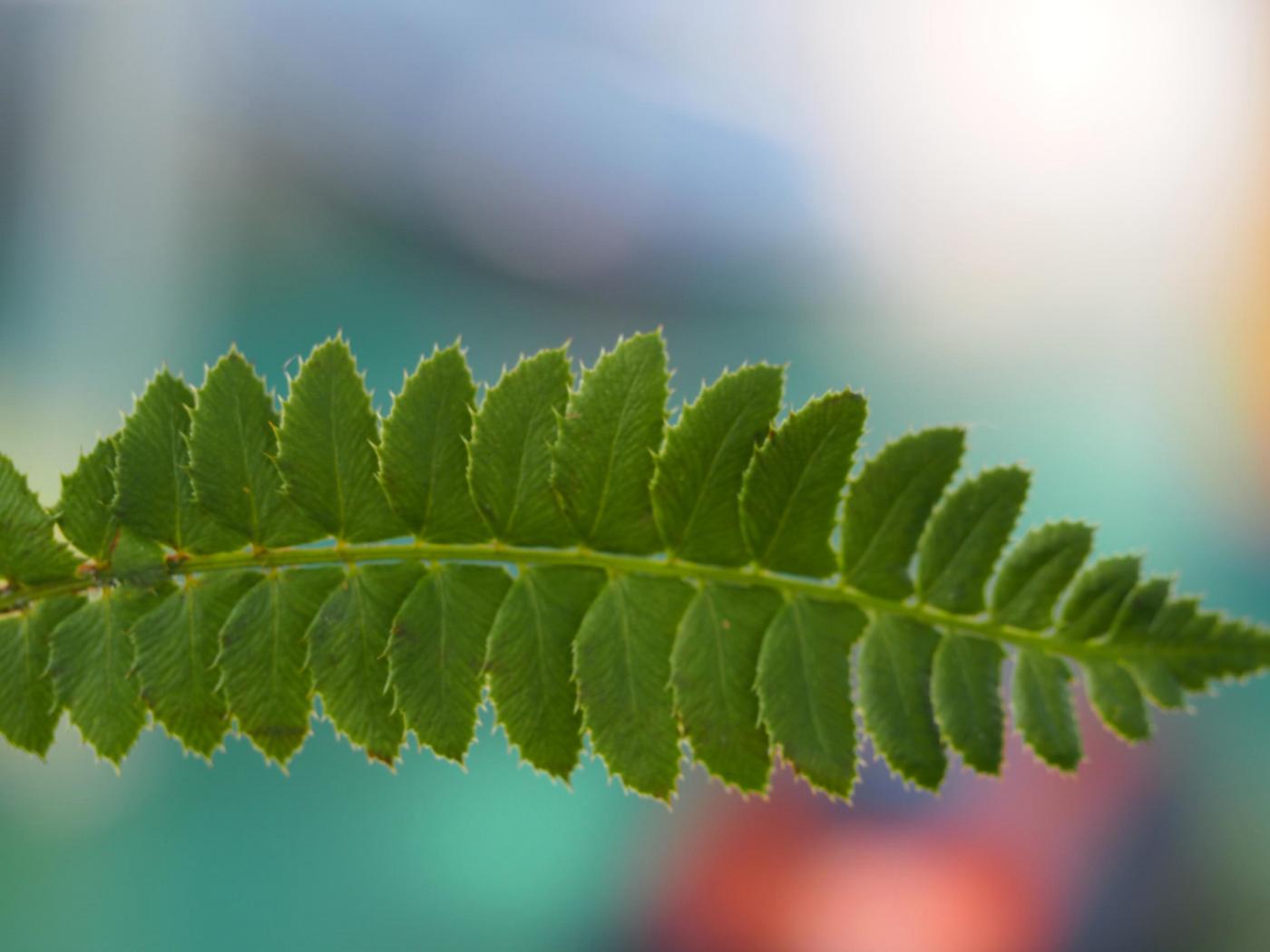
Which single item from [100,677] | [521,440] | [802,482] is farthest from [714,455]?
[100,677]

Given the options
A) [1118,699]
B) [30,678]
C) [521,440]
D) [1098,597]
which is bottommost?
[30,678]

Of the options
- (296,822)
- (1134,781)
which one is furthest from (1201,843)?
(296,822)

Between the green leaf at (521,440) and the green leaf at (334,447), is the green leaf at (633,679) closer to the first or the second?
the green leaf at (521,440)

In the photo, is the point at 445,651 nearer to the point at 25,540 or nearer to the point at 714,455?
the point at 714,455

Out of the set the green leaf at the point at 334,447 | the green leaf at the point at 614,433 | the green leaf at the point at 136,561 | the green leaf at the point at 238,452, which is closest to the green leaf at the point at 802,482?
the green leaf at the point at 614,433

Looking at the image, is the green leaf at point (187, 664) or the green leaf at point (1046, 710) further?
the green leaf at point (1046, 710)
